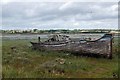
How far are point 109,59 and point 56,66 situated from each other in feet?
24.1

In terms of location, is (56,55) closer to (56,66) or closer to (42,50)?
(42,50)

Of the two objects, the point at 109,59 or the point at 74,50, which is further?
the point at 74,50

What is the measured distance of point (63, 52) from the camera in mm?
29156

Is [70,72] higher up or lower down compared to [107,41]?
lower down

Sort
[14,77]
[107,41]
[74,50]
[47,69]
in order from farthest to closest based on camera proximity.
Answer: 1. [74,50]
2. [107,41]
3. [47,69]
4. [14,77]

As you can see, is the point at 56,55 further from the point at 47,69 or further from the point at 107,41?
the point at 47,69

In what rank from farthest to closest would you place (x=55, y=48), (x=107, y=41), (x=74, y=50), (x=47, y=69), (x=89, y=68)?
1. (x=55, y=48)
2. (x=74, y=50)
3. (x=107, y=41)
4. (x=89, y=68)
5. (x=47, y=69)

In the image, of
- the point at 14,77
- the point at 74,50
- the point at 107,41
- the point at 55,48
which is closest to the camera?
the point at 14,77

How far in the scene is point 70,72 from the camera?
1855 centimetres

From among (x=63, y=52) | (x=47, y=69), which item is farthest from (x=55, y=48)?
(x=47, y=69)

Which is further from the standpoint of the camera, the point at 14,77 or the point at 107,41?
the point at 107,41

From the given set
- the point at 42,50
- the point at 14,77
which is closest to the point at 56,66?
the point at 14,77

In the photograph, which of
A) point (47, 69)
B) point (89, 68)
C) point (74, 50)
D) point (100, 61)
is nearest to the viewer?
point (47, 69)

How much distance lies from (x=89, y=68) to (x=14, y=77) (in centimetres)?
727
